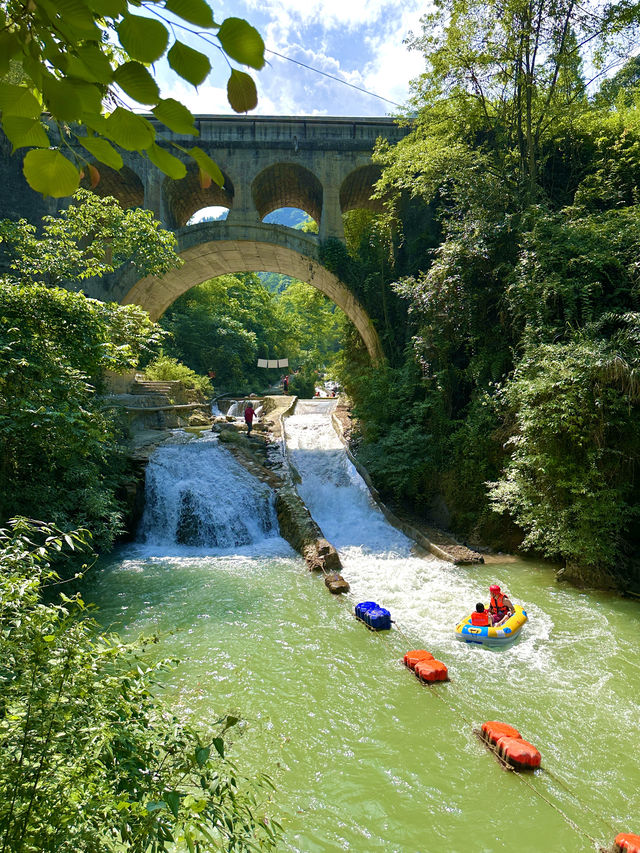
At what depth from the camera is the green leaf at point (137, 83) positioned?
2.97ft

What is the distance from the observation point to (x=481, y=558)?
8883mm

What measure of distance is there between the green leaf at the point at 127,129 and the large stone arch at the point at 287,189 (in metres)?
16.9

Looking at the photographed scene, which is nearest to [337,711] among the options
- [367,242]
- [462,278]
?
[462,278]

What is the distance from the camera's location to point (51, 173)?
94 cm

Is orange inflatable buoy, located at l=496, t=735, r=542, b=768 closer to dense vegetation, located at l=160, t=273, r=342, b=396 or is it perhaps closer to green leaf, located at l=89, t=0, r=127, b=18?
green leaf, located at l=89, t=0, r=127, b=18

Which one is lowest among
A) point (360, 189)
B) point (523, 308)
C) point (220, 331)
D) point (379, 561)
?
point (379, 561)

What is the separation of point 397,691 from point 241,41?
5.71 m

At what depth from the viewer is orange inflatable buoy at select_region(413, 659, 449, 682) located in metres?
5.18

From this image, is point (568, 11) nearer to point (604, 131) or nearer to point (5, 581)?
point (604, 131)

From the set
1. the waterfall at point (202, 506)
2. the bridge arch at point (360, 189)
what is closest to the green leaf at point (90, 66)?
the waterfall at point (202, 506)

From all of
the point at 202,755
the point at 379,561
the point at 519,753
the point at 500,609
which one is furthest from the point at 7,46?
the point at 379,561

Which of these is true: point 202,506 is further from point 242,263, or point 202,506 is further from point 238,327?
point 238,327

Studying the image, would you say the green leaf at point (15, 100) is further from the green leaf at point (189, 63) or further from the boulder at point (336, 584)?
the boulder at point (336, 584)

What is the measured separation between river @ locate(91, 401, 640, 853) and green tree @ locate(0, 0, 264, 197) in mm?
2501
